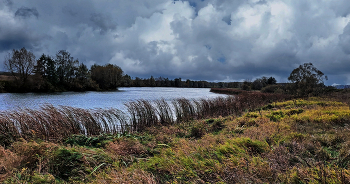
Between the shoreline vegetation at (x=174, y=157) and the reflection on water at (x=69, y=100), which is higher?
the shoreline vegetation at (x=174, y=157)

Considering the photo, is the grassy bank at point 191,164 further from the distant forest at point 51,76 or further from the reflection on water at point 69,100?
the distant forest at point 51,76

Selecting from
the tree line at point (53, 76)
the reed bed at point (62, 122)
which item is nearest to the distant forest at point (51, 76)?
the tree line at point (53, 76)

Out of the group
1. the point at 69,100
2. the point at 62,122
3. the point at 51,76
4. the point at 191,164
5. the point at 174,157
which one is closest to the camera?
the point at 191,164

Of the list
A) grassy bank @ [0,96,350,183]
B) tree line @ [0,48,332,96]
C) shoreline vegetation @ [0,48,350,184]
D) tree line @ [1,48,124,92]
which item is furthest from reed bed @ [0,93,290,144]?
tree line @ [1,48,124,92]

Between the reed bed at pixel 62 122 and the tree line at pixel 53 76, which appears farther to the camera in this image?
the tree line at pixel 53 76

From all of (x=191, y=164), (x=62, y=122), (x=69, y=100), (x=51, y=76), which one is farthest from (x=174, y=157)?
(x=51, y=76)

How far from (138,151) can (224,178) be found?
2789 millimetres

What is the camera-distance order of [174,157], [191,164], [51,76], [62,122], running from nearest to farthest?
[191,164] < [174,157] < [62,122] < [51,76]

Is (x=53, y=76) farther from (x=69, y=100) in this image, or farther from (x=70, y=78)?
(x=69, y=100)

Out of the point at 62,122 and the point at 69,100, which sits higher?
the point at 62,122

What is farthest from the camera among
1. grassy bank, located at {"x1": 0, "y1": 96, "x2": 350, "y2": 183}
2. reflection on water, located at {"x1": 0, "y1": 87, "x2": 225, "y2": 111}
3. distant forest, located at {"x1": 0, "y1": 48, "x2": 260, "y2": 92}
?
distant forest, located at {"x1": 0, "y1": 48, "x2": 260, "y2": 92}

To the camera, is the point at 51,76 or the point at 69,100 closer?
the point at 69,100

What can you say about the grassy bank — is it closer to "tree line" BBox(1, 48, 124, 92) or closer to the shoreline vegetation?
the shoreline vegetation

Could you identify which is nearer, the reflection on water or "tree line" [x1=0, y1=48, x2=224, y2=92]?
the reflection on water
